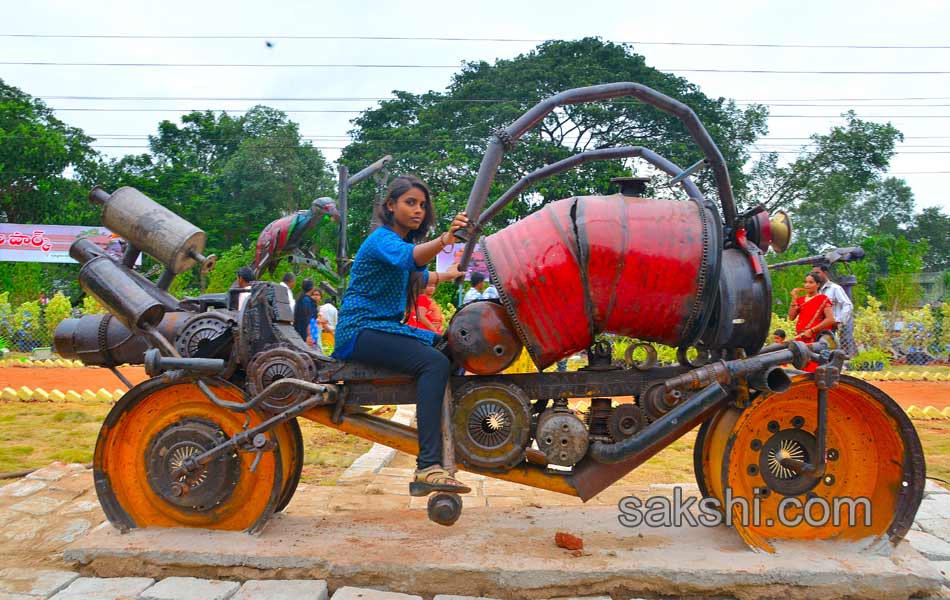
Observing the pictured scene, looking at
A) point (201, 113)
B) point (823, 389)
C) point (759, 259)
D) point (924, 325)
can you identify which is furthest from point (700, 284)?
point (201, 113)

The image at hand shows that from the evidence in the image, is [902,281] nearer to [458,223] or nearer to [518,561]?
[518,561]

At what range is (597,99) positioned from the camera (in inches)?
156

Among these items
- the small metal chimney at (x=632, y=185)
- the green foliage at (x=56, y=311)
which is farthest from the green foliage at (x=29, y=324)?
the small metal chimney at (x=632, y=185)

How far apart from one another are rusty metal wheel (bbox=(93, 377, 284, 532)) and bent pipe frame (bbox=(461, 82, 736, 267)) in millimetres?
1693

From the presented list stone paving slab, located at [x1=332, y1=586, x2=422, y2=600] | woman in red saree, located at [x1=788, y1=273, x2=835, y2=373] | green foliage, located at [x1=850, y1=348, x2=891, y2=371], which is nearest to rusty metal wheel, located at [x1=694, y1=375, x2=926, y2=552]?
stone paving slab, located at [x1=332, y1=586, x2=422, y2=600]

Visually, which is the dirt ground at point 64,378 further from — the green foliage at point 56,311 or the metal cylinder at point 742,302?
the metal cylinder at point 742,302

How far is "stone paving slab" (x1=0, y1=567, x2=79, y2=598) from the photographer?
3717 mm

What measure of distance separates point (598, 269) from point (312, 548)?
212 centimetres

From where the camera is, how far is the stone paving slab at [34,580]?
372 centimetres

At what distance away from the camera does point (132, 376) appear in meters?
13.4

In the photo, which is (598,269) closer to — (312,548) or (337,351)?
(337,351)

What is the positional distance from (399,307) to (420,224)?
0.48m

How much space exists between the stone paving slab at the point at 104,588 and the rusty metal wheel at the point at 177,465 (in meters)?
0.44

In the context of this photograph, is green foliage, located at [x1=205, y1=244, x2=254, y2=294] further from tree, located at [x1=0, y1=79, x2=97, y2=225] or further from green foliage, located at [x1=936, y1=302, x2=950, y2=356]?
green foliage, located at [x1=936, y1=302, x2=950, y2=356]
